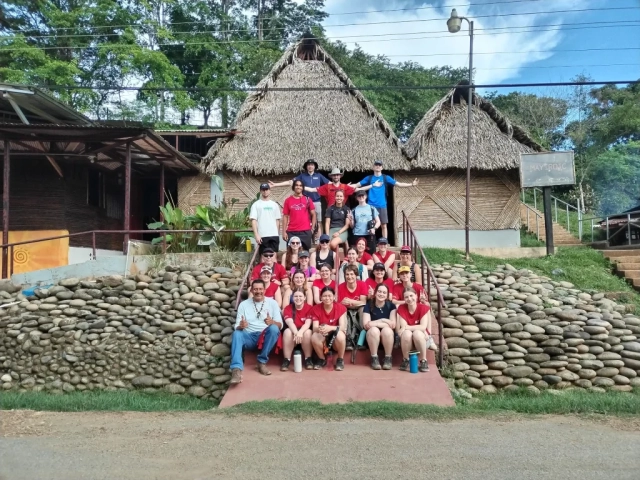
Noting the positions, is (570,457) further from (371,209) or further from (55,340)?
(55,340)

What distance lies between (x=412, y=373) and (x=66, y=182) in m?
11.0

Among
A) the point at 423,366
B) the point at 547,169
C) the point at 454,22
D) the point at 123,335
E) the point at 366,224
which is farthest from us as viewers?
the point at 547,169

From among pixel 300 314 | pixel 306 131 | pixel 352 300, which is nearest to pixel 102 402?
pixel 300 314

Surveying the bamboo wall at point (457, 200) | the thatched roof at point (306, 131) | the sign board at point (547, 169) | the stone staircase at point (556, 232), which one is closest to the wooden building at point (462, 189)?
the bamboo wall at point (457, 200)

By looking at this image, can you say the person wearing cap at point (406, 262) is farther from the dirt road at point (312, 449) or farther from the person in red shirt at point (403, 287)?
the dirt road at point (312, 449)

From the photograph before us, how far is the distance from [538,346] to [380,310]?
2715 millimetres

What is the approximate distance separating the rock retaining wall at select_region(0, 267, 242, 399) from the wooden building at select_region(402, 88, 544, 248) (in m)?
6.93

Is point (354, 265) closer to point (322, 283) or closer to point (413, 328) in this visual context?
point (322, 283)

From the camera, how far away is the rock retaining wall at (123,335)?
8086 millimetres

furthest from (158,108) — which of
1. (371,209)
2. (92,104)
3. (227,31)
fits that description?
(371,209)

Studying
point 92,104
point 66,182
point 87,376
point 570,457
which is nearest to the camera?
point 570,457

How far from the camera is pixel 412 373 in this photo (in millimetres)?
6734

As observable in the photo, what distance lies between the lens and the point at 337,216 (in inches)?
360

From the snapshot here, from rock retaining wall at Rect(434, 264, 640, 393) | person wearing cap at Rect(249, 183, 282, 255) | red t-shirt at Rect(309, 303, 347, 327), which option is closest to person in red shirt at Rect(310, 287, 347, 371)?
red t-shirt at Rect(309, 303, 347, 327)
